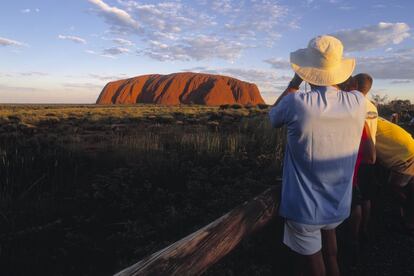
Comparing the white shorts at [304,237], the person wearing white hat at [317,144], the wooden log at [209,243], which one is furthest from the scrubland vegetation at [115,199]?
the person wearing white hat at [317,144]

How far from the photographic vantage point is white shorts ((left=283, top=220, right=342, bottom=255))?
250 cm

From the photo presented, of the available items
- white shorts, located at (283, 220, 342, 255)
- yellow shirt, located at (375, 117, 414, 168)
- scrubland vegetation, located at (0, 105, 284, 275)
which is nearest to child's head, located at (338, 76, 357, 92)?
yellow shirt, located at (375, 117, 414, 168)

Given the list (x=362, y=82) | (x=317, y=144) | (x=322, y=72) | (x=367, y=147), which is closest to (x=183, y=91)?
(x=362, y=82)

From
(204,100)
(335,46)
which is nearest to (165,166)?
(335,46)

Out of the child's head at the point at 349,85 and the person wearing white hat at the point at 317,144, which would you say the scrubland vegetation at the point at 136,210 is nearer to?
the person wearing white hat at the point at 317,144

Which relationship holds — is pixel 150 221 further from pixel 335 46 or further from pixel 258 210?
pixel 335 46

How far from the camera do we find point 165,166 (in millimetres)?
7320

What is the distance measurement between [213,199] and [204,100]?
111m

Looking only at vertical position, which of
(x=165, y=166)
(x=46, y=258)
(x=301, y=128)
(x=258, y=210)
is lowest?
(x=46, y=258)

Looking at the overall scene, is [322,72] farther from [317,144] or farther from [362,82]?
[362,82]

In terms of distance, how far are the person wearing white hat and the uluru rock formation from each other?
370 feet

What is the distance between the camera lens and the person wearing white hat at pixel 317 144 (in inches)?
91.8

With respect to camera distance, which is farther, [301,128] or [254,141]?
[254,141]

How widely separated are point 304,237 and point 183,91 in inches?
4976
